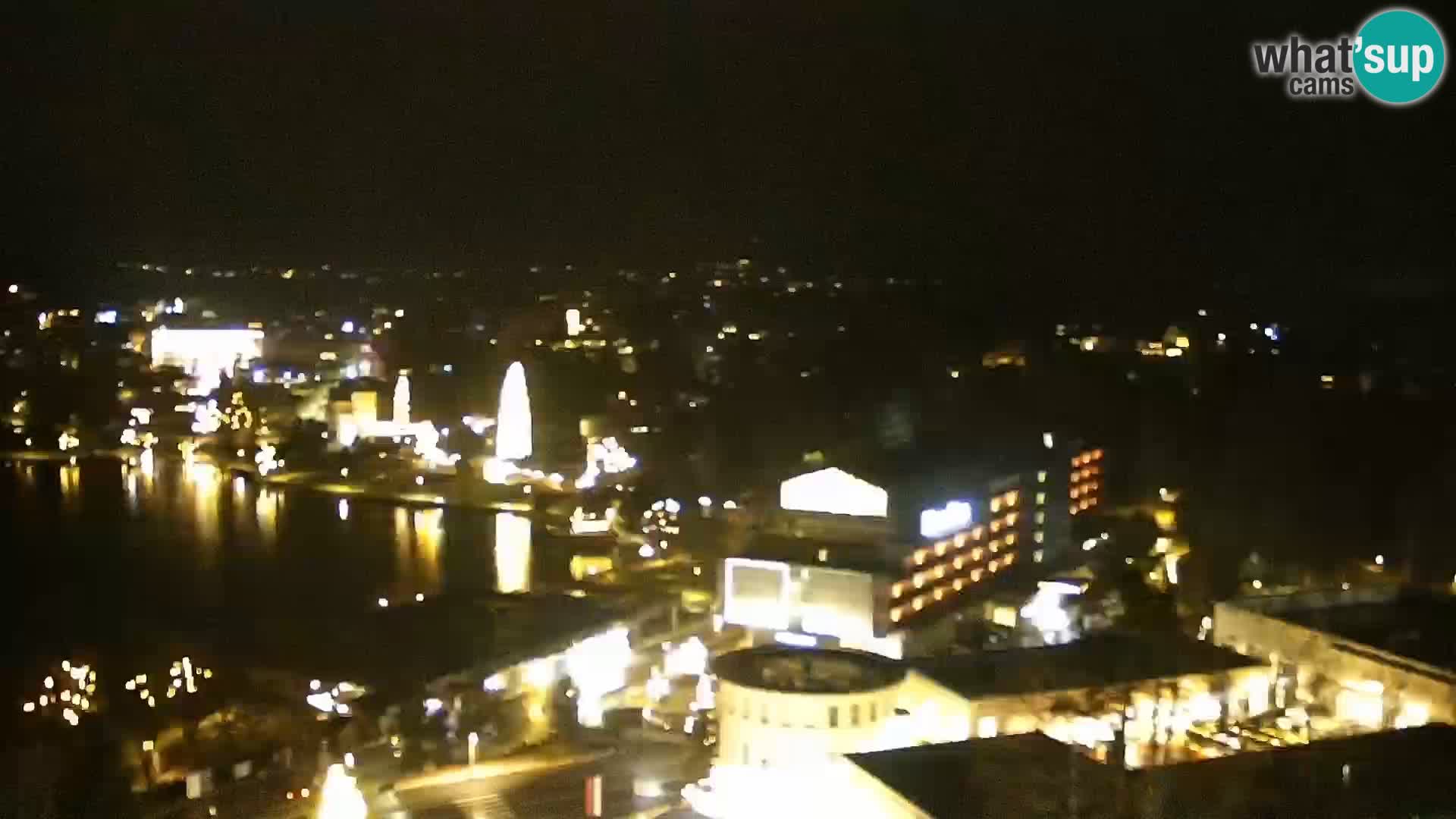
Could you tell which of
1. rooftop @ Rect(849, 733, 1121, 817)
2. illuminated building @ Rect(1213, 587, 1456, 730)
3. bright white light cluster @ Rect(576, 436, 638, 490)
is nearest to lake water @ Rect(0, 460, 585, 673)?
bright white light cluster @ Rect(576, 436, 638, 490)

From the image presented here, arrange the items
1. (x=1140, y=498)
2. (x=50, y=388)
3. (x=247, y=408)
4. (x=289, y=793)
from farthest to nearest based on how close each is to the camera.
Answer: (x=50, y=388) < (x=247, y=408) < (x=1140, y=498) < (x=289, y=793)

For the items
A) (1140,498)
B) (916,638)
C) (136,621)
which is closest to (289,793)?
(916,638)

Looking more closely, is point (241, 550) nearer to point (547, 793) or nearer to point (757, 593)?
point (757, 593)

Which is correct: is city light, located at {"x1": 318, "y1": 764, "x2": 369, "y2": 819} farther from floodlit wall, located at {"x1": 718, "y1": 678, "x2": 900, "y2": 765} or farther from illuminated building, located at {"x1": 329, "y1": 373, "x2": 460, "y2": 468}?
illuminated building, located at {"x1": 329, "y1": 373, "x2": 460, "y2": 468}

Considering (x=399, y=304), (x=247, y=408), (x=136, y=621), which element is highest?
(x=399, y=304)

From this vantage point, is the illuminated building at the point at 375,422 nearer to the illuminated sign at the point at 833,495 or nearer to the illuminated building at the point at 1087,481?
the illuminated building at the point at 1087,481

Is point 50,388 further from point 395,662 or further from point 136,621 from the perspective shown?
point 395,662
